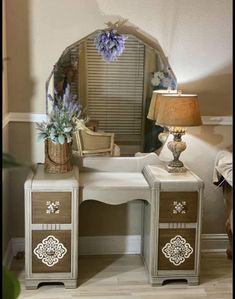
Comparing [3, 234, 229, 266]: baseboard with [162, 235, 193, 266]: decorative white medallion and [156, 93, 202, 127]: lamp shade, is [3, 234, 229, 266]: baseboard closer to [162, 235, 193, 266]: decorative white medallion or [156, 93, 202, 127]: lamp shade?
[162, 235, 193, 266]: decorative white medallion

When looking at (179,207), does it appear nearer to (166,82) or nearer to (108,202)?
(108,202)

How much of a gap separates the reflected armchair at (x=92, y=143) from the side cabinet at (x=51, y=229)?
13.5 inches

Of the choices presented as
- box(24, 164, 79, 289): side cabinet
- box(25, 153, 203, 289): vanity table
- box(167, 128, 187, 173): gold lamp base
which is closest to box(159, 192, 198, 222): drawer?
box(25, 153, 203, 289): vanity table

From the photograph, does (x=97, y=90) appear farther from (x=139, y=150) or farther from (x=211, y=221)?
(x=211, y=221)

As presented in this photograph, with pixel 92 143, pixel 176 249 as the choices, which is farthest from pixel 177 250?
pixel 92 143

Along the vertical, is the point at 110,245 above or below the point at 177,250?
below

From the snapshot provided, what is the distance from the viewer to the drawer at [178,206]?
2.80m

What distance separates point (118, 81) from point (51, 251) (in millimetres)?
1245

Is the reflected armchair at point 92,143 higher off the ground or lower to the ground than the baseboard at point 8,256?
higher

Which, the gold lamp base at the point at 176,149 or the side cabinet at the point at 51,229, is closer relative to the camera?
the side cabinet at the point at 51,229

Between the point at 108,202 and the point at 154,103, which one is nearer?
the point at 108,202

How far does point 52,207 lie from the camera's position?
8.97 feet

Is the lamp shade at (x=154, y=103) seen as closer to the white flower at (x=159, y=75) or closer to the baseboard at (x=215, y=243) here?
the white flower at (x=159, y=75)

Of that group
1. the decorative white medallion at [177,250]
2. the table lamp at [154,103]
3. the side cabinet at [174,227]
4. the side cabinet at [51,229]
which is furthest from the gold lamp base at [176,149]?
the side cabinet at [51,229]
